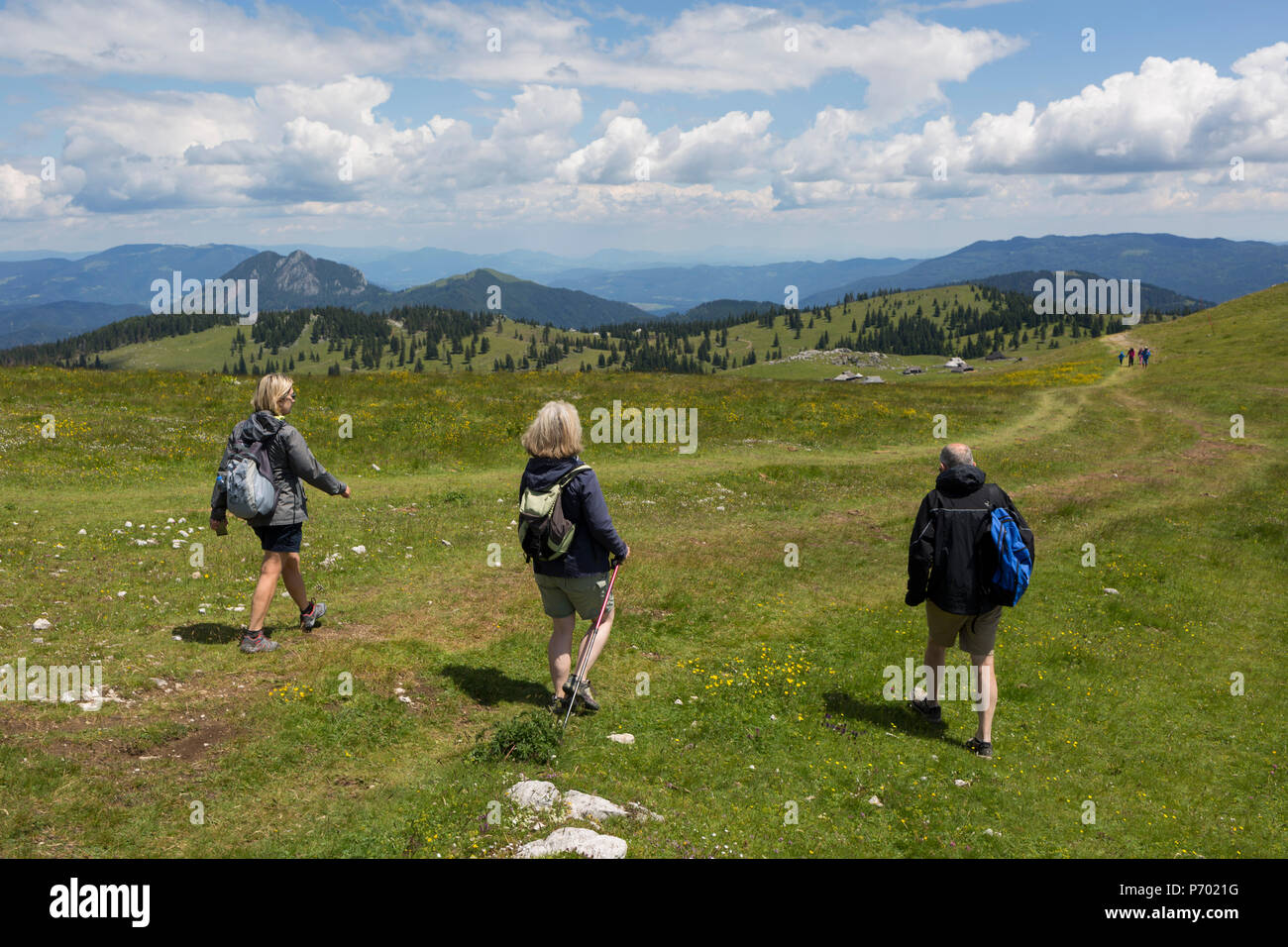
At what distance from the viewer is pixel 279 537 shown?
11516 mm

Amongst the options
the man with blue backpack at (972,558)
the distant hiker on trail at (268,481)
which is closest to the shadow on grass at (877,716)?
the man with blue backpack at (972,558)

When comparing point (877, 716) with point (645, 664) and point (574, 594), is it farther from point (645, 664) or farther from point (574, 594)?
point (574, 594)

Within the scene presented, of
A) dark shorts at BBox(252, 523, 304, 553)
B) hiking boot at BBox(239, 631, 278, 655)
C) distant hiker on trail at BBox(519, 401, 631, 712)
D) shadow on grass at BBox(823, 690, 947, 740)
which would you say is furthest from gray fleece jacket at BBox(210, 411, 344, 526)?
shadow on grass at BBox(823, 690, 947, 740)

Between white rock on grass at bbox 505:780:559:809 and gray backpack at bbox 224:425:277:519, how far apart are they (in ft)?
19.3

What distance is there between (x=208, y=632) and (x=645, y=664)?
7.68 m

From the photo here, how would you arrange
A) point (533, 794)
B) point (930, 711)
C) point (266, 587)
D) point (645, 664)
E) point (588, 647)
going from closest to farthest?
point (533, 794)
point (588, 647)
point (266, 587)
point (930, 711)
point (645, 664)

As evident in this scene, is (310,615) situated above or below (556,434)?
below

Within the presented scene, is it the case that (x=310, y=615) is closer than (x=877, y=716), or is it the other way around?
(x=877, y=716)

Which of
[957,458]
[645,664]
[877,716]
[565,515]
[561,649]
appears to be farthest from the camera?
[645,664]

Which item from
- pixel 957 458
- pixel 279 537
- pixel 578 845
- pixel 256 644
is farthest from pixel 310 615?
pixel 957 458

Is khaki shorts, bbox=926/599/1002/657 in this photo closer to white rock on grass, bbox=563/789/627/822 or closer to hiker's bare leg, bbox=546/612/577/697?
hiker's bare leg, bbox=546/612/577/697

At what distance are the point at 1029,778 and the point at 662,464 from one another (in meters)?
23.1

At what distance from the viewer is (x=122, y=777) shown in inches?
315

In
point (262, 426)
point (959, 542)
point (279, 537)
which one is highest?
point (262, 426)
